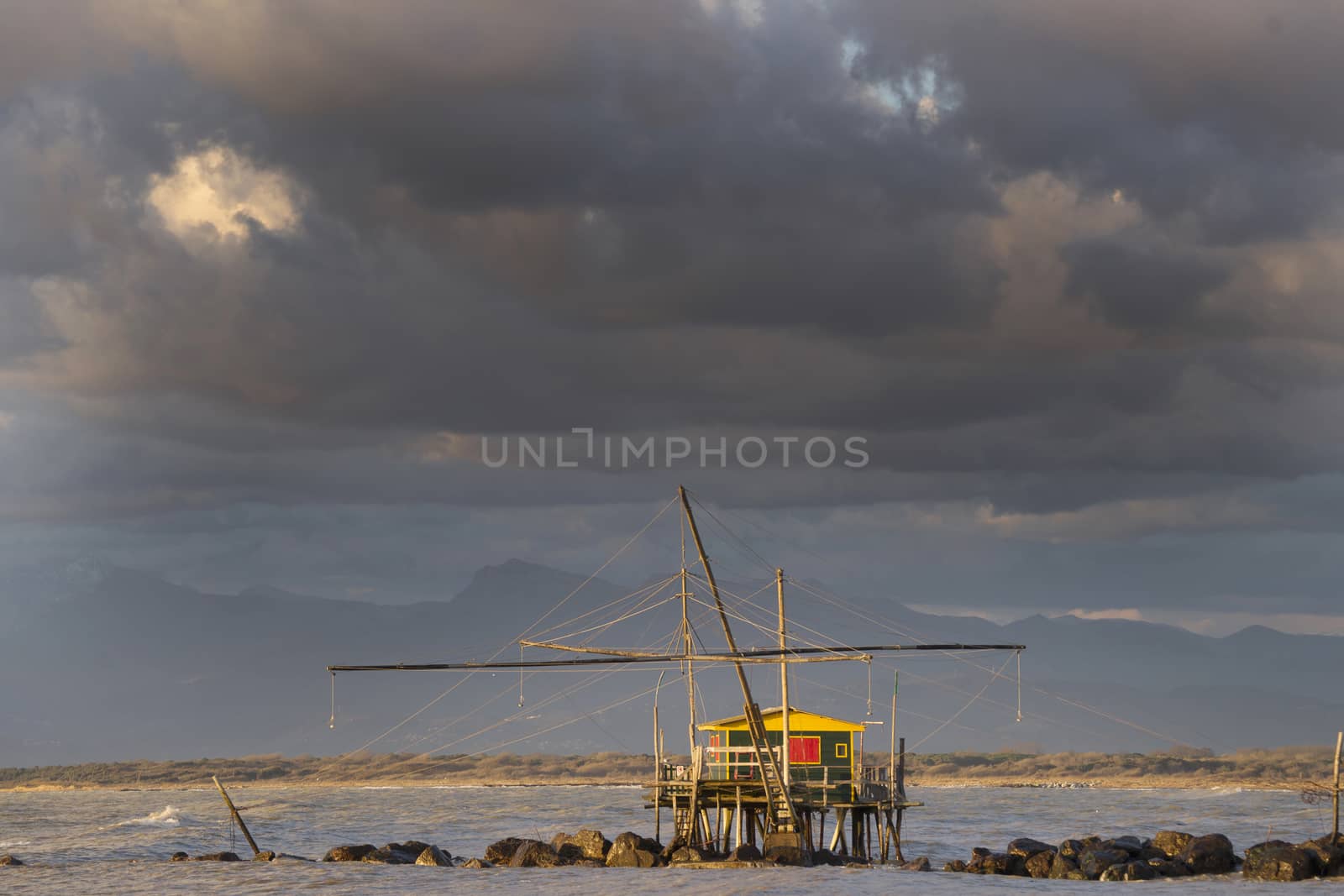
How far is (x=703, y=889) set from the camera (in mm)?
57406

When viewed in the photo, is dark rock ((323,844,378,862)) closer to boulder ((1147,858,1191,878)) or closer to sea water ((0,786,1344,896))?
sea water ((0,786,1344,896))

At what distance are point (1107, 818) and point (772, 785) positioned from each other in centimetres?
5902

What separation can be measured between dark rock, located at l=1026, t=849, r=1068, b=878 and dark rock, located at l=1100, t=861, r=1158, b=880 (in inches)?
96.5

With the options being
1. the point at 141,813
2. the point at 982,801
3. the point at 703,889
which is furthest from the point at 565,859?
the point at 982,801

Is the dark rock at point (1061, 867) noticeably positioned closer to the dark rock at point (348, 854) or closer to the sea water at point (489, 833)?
the sea water at point (489, 833)

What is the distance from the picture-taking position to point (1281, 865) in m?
62.1

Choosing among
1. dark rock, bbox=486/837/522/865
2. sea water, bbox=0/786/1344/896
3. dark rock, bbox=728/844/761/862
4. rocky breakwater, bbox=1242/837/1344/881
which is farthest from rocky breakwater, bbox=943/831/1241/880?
dark rock, bbox=486/837/522/865

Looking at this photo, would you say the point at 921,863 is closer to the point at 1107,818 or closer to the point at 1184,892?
the point at 1184,892

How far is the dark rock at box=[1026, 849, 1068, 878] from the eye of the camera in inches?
2584

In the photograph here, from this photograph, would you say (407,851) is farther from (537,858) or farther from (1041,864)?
(1041,864)

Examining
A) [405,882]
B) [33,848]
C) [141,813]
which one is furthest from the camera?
[141,813]

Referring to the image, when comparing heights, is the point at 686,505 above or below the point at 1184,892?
above

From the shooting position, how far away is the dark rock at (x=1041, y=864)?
2584 inches

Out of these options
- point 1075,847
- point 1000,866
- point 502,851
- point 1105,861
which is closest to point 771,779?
point 1000,866
